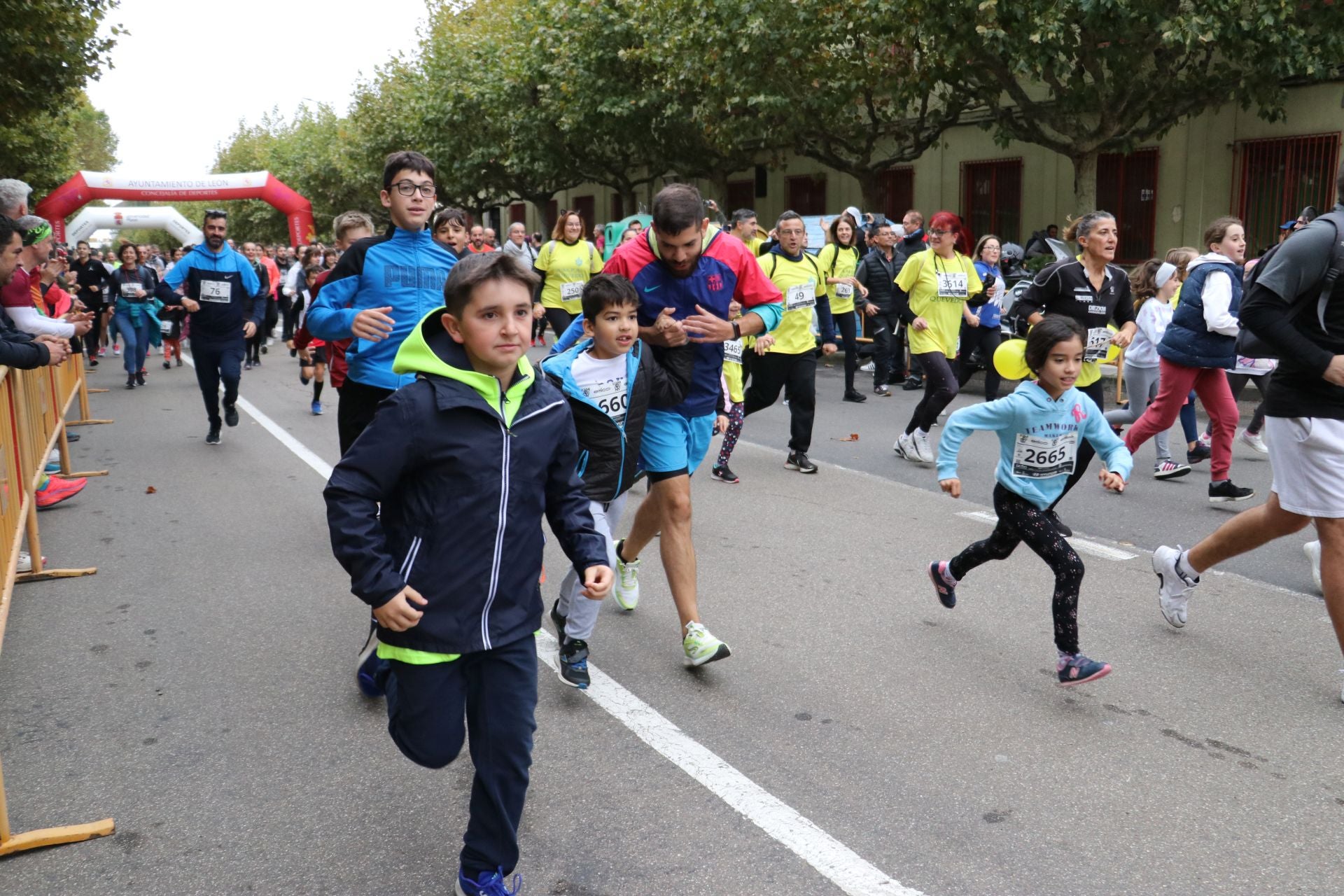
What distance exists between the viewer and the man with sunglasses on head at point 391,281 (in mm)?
4980

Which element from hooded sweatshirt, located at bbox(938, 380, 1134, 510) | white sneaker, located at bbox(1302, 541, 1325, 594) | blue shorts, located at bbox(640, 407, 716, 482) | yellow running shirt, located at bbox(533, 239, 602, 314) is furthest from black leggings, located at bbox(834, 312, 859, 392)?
blue shorts, located at bbox(640, 407, 716, 482)

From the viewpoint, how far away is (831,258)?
1360cm

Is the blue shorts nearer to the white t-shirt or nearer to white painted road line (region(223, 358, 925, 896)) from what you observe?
the white t-shirt

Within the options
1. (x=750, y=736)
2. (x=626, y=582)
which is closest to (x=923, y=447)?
(x=626, y=582)

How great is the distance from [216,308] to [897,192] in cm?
2171

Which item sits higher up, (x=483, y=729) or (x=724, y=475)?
(x=483, y=729)

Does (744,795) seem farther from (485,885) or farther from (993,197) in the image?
(993,197)

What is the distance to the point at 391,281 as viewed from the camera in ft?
16.6

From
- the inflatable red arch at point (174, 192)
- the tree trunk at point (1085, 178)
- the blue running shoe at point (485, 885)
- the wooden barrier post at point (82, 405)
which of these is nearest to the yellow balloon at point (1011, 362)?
the blue running shoe at point (485, 885)

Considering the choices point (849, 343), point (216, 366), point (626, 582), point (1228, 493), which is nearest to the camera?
point (626, 582)

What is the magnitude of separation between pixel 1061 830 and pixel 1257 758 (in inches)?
36.7

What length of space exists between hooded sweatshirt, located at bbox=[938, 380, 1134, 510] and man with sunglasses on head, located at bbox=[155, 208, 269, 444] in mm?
7860

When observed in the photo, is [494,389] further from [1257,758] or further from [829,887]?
[1257,758]

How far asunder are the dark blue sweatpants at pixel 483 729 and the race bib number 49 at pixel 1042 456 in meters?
2.52
